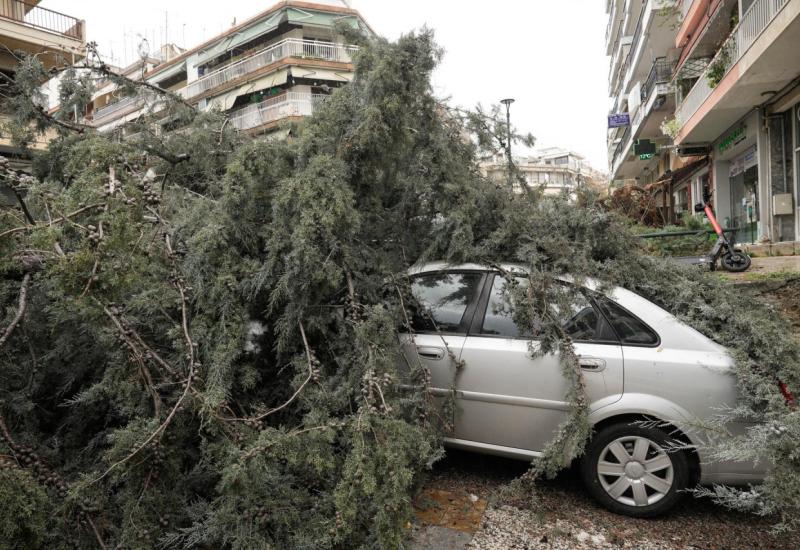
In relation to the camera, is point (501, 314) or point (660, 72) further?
point (660, 72)

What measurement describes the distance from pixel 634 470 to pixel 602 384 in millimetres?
555

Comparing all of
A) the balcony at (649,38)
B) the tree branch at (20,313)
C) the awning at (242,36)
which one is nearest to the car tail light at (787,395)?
the tree branch at (20,313)

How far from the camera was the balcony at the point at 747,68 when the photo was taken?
905 centimetres

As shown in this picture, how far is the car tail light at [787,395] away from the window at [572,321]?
0.87 m

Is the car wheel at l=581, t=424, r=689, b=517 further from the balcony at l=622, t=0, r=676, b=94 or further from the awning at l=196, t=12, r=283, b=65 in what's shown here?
the awning at l=196, t=12, r=283, b=65

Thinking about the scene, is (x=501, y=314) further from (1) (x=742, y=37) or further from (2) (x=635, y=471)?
(1) (x=742, y=37)

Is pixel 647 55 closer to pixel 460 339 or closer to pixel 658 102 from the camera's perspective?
pixel 658 102

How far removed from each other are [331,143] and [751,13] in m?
11.2

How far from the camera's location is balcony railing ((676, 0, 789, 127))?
9.35 metres

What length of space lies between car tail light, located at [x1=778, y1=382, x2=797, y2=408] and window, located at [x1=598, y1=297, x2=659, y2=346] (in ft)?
2.10

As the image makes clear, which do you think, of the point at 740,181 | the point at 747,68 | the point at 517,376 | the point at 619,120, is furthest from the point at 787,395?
the point at 619,120

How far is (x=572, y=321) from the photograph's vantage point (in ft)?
10.6

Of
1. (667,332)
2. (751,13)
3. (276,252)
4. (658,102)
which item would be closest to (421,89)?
(276,252)

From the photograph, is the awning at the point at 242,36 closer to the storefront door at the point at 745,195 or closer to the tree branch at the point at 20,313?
the storefront door at the point at 745,195
